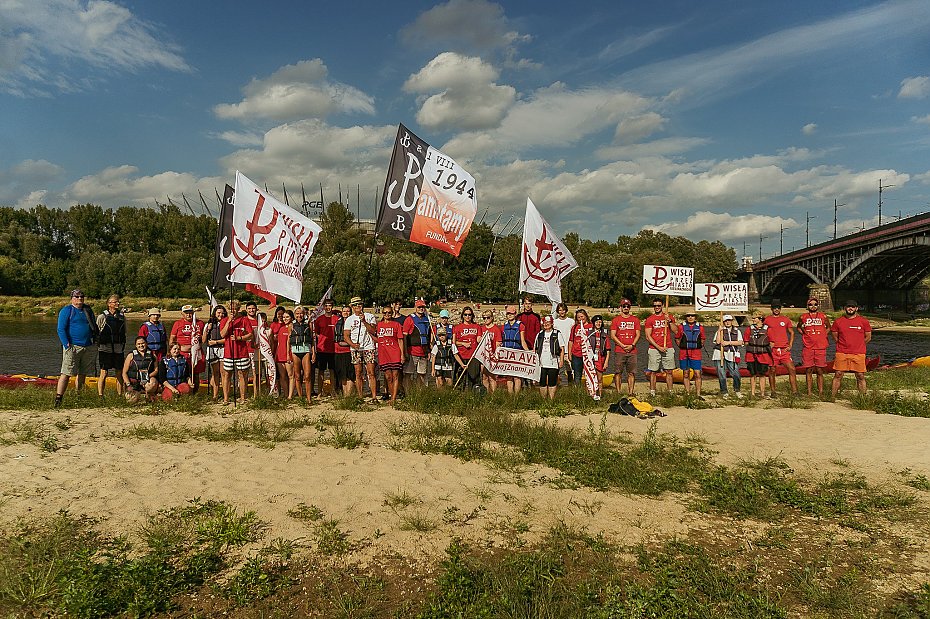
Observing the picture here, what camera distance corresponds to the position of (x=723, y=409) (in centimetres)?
1244

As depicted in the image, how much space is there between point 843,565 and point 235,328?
36.2 ft

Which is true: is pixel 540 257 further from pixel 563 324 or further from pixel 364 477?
pixel 364 477

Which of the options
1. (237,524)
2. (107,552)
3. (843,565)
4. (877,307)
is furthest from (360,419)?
(877,307)

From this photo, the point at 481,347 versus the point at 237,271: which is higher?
the point at 237,271

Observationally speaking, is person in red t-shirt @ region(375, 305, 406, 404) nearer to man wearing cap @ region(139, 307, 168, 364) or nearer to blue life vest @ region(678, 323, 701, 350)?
man wearing cap @ region(139, 307, 168, 364)

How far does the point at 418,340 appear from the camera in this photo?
12.7 metres

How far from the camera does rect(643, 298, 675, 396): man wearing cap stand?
13562mm

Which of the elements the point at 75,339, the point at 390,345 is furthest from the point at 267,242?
the point at 75,339

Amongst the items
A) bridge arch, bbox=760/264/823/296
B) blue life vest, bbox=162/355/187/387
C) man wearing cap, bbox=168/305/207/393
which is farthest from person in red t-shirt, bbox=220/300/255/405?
bridge arch, bbox=760/264/823/296

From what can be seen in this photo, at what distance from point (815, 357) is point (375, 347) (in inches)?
423

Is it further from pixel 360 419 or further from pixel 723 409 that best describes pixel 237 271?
pixel 723 409

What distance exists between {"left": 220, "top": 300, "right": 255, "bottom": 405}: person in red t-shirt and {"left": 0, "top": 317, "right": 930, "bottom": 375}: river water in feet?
61.7

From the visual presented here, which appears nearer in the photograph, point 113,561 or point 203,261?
point 113,561

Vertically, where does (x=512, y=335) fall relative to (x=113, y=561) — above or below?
above
